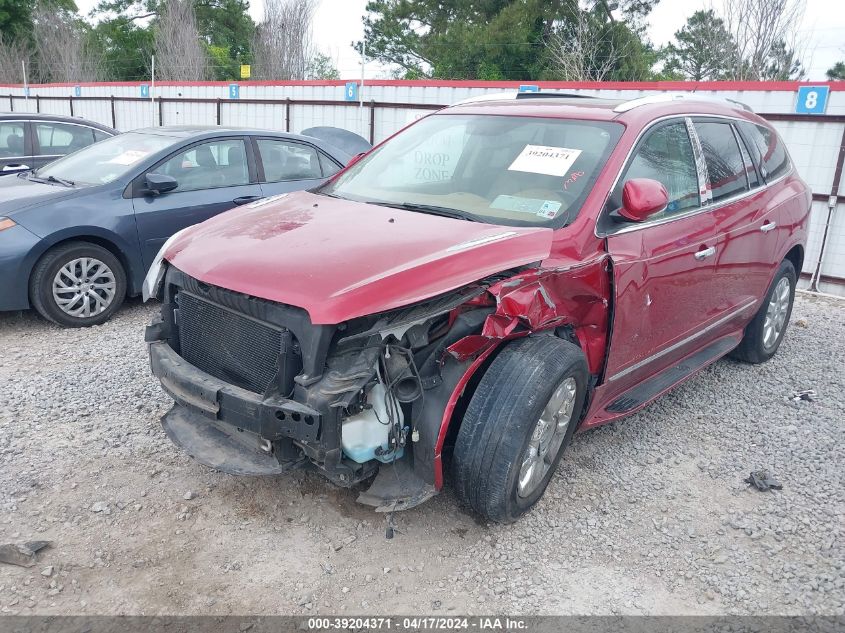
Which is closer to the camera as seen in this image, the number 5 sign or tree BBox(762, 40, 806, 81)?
the number 5 sign

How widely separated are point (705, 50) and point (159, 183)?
69.7 feet

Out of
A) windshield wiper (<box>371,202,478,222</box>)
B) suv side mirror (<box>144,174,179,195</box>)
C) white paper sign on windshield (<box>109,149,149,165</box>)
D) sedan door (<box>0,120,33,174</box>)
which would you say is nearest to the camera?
windshield wiper (<box>371,202,478,222</box>)

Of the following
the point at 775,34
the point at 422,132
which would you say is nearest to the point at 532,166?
the point at 422,132

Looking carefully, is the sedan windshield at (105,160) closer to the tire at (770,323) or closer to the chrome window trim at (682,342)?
the chrome window trim at (682,342)

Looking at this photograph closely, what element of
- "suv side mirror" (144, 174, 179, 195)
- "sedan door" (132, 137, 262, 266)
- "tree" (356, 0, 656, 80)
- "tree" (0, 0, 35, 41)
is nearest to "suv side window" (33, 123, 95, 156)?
"sedan door" (132, 137, 262, 266)

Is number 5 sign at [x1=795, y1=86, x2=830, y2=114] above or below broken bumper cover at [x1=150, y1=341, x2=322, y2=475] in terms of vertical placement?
above

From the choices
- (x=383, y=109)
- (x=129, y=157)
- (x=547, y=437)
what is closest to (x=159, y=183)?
(x=129, y=157)

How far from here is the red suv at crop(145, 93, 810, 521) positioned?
2842 millimetres

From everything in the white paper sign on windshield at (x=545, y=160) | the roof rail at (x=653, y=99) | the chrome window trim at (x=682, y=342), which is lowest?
the chrome window trim at (x=682, y=342)

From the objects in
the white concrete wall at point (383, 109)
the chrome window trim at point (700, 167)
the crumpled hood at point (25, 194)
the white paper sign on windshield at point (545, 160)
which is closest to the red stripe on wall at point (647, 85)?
the white concrete wall at point (383, 109)

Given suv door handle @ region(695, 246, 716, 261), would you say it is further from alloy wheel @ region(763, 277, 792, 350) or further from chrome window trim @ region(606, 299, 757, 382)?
alloy wheel @ region(763, 277, 792, 350)

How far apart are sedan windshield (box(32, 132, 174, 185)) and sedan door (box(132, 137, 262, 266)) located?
0.23 m

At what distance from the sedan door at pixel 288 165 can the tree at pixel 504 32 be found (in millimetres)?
17354

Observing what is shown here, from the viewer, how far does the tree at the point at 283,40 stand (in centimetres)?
2459
